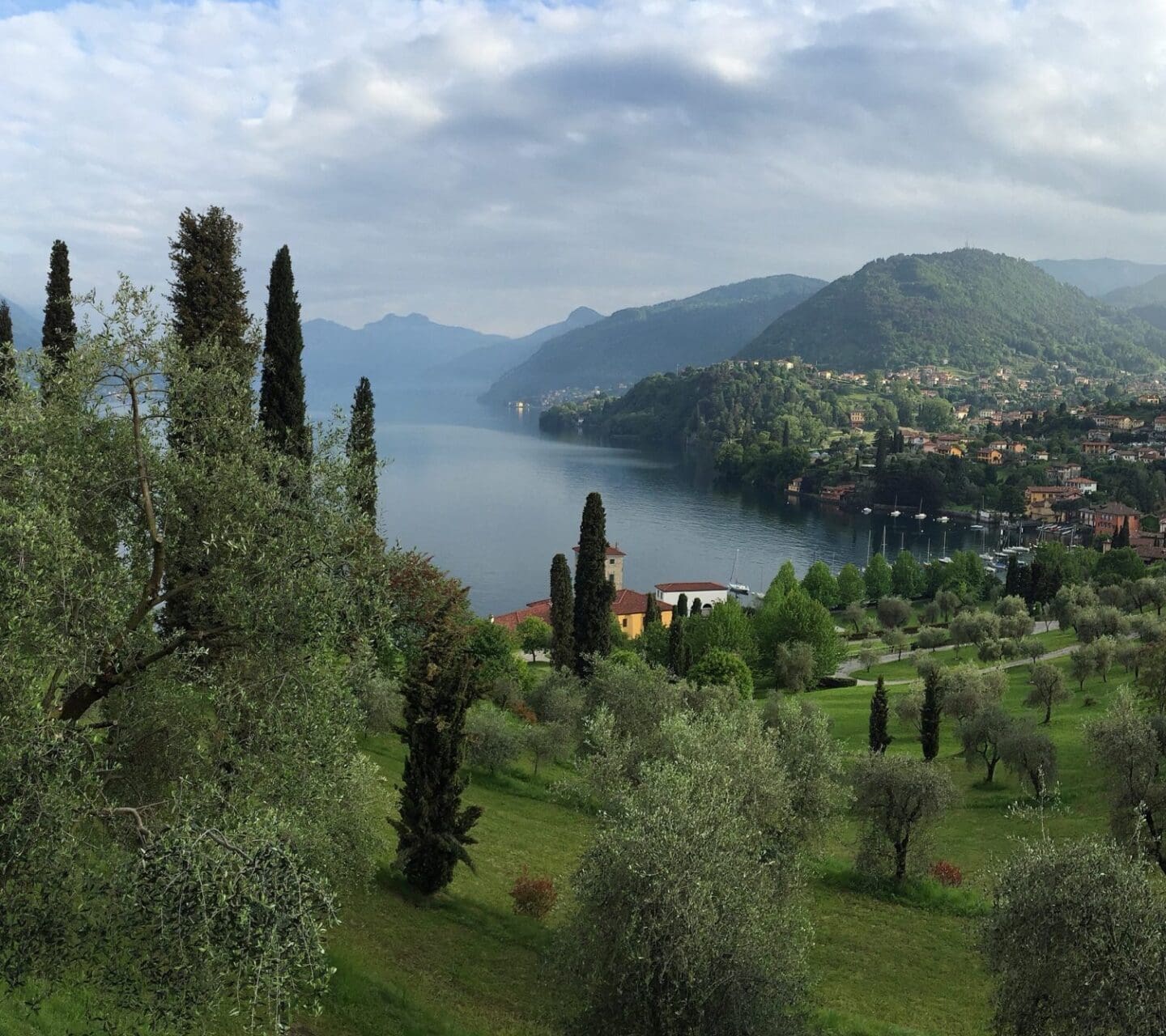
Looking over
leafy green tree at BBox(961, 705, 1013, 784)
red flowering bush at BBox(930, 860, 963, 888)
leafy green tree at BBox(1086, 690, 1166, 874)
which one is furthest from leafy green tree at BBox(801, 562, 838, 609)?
leafy green tree at BBox(1086, 690, 1166, 874)

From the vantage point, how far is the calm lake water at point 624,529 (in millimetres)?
103062

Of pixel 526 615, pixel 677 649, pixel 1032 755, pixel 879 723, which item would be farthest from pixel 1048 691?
pixel 526 615

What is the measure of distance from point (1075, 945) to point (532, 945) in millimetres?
10641

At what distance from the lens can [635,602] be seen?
266 ft

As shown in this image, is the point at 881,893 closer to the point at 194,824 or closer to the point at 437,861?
the point at 437,861

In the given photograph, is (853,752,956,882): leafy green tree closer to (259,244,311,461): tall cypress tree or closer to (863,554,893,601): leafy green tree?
(259,244,311,461): tall cypress tree

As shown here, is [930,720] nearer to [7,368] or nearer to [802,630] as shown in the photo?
[802,630]

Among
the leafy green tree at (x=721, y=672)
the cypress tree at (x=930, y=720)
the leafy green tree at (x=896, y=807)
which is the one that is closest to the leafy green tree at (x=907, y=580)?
the leafy green tree at (x=721, y=672)

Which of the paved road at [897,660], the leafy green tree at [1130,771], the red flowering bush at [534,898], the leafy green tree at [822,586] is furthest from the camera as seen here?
the leafy green tree at [822,586]

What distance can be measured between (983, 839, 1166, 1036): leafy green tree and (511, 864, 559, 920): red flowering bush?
980cm

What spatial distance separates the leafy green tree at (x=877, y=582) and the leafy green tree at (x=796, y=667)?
1336 inches

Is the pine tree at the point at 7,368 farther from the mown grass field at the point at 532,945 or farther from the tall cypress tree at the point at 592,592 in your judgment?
the tall cypress tree at the point at 592,592

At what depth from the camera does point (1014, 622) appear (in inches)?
2576

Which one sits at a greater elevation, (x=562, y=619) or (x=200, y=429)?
(x=200, y=429)
